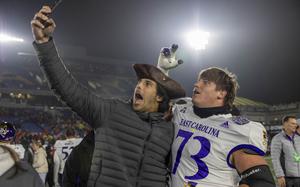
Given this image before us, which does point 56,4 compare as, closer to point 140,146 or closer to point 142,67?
point 142,67

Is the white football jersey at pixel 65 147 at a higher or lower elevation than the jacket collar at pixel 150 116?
lower

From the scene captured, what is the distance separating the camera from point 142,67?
136 inches

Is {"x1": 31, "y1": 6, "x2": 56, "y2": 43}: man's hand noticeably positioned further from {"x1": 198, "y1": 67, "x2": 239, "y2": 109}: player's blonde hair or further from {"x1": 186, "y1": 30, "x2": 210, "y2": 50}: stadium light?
{"x1": 186, "y1": 30, "x2": 210, "y2": 50}: stadium light

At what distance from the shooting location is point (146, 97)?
3344 millimetres

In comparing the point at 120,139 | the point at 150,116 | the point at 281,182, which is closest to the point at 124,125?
the point at 120,139

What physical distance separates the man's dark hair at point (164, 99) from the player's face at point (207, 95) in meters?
0.26

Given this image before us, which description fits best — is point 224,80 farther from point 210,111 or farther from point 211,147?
point 211,147

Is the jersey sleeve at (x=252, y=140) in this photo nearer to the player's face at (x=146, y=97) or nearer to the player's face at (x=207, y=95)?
the player's face at (x=207, y=95)

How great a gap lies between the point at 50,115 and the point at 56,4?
137 ft

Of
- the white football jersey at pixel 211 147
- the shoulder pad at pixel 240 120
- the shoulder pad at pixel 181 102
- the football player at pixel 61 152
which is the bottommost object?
the football player at pixel 61 152

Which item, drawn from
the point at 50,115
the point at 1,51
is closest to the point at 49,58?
the point at 50,115

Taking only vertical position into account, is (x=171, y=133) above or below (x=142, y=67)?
below

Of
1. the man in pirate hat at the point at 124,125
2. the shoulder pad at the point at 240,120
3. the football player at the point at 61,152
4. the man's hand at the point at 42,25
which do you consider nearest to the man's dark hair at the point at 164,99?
the man in pirate hat at the point at 124,125

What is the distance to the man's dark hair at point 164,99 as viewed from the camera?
11.3 feet
